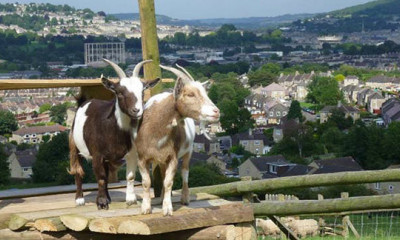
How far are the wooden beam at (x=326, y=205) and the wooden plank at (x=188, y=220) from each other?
252 millimetres

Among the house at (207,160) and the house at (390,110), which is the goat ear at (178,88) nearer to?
the house at (207,160)

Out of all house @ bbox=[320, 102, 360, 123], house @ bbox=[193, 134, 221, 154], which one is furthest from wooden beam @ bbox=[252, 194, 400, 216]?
house @ bbox=[320, 102, 360, 123]

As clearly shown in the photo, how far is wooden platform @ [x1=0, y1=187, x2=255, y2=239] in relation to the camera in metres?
5.89

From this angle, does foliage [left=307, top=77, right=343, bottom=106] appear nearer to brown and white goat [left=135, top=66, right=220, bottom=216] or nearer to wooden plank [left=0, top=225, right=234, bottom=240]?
wooden plank [left=0, top=225, right=234, bottom=240]

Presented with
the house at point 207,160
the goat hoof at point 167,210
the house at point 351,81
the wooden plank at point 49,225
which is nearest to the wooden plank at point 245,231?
the goat hoof at point 167,210

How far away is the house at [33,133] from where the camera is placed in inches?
3302

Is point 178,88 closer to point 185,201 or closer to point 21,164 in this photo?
point 185,201

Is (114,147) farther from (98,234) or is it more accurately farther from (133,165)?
(98,234)

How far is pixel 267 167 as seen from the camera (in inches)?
2347

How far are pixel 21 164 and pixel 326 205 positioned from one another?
192 feet

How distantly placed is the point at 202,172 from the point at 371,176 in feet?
144

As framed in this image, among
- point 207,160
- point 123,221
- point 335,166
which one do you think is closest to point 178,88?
point 123,221

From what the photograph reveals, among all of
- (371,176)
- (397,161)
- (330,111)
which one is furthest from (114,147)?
(330,111)

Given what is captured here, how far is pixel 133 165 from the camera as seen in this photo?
20.8ft
